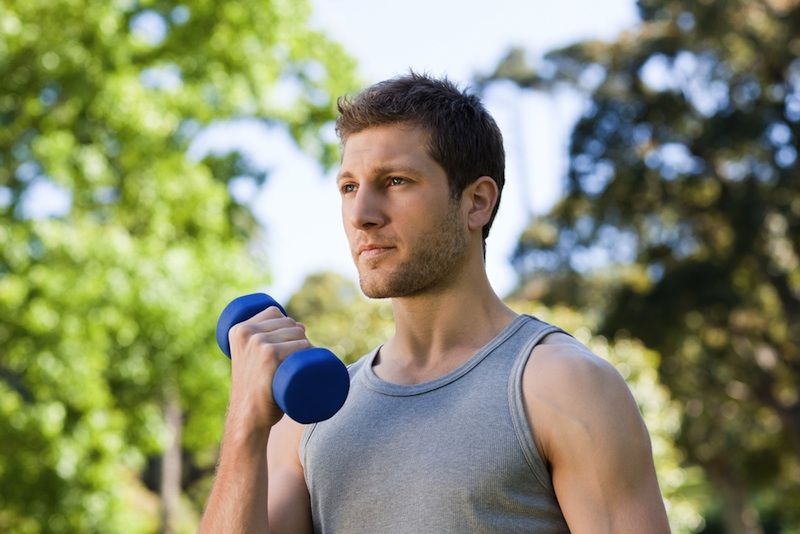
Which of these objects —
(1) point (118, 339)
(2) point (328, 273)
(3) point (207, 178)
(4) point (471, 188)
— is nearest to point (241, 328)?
(4) point (471, 188)

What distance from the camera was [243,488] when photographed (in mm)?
1970

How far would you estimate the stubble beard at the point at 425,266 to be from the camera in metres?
2.11

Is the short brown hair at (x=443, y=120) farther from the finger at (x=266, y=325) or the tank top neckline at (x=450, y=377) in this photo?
the finger at (x=266, y=325)

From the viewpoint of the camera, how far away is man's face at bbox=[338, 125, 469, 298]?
2.11m

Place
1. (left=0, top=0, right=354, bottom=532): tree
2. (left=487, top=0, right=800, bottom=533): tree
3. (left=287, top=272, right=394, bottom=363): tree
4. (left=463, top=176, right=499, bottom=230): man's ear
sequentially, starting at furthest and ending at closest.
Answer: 1. (left=487, top=0, right=800, bottom=533): tree
2. (left=287, top=272, right=394, bottom=363): tree
3. (left=0, top=0, right=354, bottom=532): tree
4. (left=463, top=176, right=499, bottom=230): man's ear

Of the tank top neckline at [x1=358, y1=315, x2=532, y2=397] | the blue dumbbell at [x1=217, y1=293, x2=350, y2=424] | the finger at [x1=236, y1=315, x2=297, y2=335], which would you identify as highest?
the finger at [x1=236, y1=315, x2=297, y2=335]

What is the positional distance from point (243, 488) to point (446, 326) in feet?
1.75

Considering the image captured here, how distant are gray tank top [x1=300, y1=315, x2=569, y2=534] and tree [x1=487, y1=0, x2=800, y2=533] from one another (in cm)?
2066

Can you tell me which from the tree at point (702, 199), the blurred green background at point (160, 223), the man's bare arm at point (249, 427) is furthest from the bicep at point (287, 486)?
the tree at point (702, 199)

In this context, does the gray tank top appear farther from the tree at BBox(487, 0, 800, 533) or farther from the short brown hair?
the tree at BBox(487, 0, 800, 533)

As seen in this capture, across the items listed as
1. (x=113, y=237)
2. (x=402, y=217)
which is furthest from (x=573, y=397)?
(x=113, y=237)

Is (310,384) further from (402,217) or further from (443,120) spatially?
(443,120)

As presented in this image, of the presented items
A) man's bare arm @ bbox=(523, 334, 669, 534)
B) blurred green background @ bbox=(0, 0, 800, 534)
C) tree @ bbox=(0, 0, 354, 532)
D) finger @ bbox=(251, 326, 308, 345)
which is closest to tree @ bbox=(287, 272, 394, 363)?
blurred green background @ bbox=(0, 0, 800, 534)

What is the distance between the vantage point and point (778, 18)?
71.9 feet
